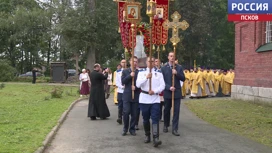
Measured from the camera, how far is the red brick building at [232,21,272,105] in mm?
17750

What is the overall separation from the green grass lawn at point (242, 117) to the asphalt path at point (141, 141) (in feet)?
2.15

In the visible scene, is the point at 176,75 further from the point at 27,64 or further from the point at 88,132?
the point at 27,64

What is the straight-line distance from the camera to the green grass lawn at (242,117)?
1097 cm

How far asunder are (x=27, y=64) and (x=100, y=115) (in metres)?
46.8

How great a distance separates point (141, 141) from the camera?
932 cm

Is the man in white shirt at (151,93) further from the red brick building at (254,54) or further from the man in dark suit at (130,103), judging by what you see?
the red brick building at (254,54)

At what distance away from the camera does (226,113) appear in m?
15.2

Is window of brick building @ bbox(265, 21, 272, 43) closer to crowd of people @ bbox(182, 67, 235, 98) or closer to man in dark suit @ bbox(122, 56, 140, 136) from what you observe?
crowd of people @ bbox(182, 67, 235, 98)

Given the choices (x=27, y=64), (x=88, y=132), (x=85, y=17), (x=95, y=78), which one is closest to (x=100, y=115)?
(x=95, y=78)

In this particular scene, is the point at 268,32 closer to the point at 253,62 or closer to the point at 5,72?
the point at 253,62

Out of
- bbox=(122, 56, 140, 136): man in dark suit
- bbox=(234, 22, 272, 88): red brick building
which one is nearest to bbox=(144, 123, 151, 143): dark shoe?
bbox=(122, 56, 140, 136): man in dark suit

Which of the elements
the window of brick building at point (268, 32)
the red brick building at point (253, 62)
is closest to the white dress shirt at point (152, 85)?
→ the red brick building at point (253, 62)

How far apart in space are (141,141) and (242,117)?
586 centimetres

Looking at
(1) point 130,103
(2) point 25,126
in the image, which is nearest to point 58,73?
(2) point 25,126
